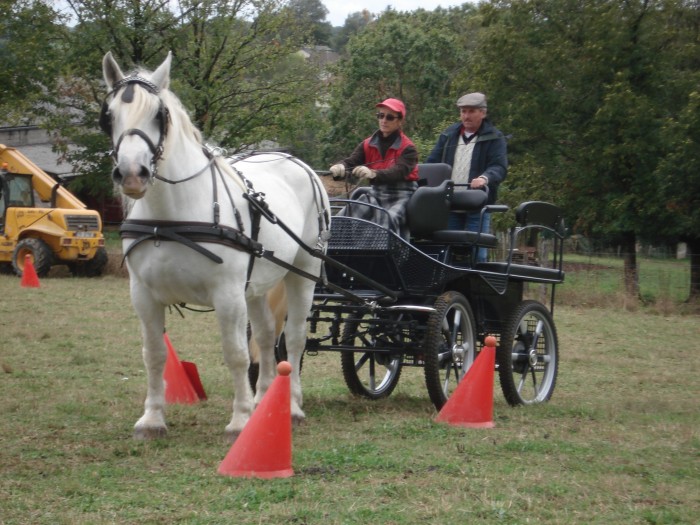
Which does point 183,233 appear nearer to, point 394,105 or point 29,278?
point 394,105

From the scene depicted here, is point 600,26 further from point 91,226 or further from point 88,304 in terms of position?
point 88,304

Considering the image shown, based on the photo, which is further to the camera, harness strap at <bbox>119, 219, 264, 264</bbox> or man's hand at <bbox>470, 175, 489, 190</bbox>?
man's hand at <bbox>470, 175, 489, 190</bbox>

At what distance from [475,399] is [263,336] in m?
1.61

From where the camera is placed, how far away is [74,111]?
29312mm

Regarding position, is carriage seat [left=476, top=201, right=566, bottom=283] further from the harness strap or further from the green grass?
the green grass

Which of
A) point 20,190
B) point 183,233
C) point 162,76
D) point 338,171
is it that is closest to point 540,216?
point 338,171

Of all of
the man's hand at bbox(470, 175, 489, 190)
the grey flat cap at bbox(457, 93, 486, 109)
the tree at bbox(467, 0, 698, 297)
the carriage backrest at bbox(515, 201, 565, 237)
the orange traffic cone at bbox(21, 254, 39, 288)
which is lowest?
the orange traffic cone at bbox(21, 254, 39, 288)

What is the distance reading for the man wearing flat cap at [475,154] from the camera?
764 cm

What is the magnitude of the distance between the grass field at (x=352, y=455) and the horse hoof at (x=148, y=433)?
0.06m

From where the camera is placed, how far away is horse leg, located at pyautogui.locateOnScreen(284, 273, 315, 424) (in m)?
6.95

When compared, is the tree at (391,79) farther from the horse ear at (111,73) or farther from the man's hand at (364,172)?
the horse ear at (111,73)

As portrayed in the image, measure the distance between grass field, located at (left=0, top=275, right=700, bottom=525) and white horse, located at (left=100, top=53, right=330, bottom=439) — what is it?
2.13ft

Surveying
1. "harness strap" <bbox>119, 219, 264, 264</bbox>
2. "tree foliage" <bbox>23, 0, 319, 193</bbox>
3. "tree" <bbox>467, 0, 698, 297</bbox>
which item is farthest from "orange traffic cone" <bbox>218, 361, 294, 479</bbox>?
"tree foliage" <bbox>23, 0, 319, 193</bbox>

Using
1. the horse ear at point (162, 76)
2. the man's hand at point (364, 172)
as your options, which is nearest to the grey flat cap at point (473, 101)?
the man's hand at point (364, 172)
